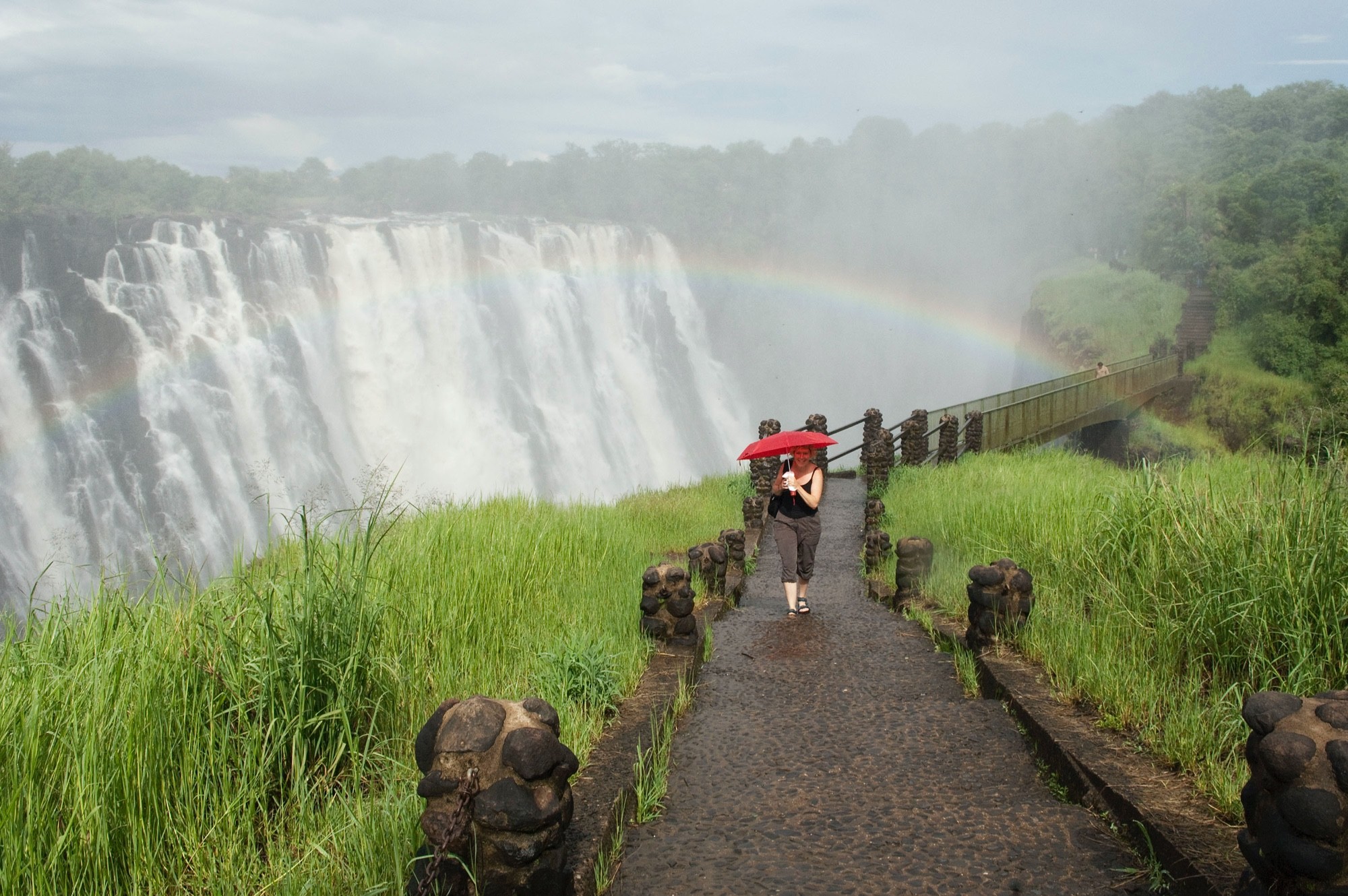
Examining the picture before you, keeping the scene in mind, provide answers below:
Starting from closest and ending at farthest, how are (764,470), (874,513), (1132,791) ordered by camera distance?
(1132,791)
(874,513)
(764,470)

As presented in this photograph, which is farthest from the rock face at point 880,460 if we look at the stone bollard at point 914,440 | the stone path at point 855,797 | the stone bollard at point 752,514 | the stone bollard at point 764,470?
the stone path at point 855,797

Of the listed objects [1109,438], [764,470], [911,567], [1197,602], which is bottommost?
[1109,438]

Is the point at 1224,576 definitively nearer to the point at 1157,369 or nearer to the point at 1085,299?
the point at 1157,369

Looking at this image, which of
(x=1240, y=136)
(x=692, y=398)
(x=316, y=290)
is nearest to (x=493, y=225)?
(x=316, y=290)

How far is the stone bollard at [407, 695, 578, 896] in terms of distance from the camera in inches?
111

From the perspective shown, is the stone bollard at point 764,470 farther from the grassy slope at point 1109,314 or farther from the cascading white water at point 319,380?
the grassy slope at point 1109,314

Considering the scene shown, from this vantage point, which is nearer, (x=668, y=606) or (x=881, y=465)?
(x=668, y=606)

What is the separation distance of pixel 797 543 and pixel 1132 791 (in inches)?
165

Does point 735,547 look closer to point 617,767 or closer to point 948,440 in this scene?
point 617,767

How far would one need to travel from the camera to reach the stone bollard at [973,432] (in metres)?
17.3

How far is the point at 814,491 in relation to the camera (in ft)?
25.1

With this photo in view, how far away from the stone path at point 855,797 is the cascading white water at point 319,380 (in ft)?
39.3

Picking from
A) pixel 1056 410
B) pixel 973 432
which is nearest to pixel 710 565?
pixel 973 432

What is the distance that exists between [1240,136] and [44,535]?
5794 cm
